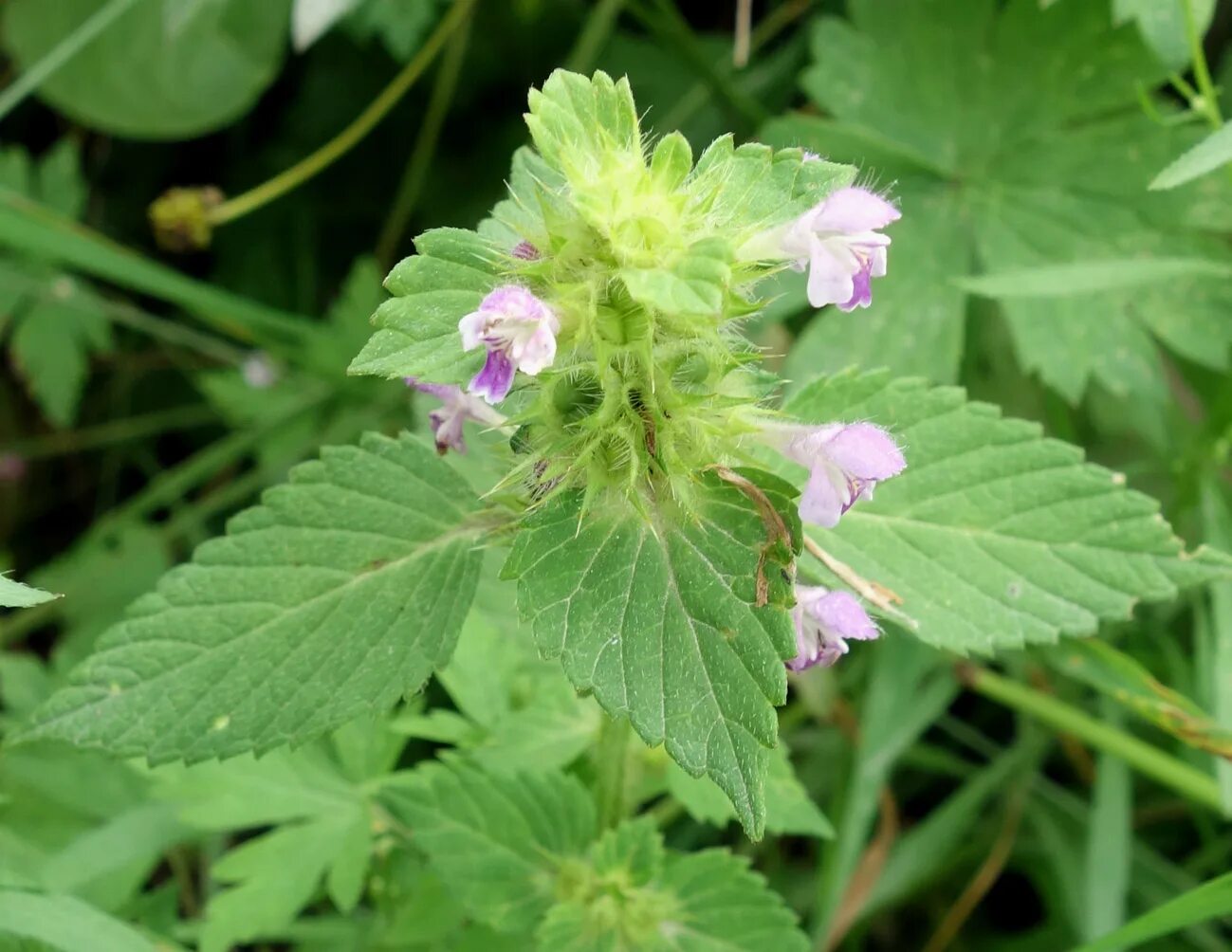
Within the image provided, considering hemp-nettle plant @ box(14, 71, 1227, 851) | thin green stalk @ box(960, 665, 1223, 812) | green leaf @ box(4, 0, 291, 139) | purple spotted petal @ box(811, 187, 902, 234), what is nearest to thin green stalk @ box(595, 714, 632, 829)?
hemp-nettle plant @ box(14, 71, 1227, 851)

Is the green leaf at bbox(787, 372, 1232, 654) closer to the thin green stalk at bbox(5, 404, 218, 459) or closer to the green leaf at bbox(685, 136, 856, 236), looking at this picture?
the green leaf at bbox(685, 136, 856, 236)

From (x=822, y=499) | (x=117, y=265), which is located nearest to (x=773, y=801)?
(x=822, y=499)

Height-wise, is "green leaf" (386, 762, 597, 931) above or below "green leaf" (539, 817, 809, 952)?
above

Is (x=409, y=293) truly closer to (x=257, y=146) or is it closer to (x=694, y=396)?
(x=694, y=396)

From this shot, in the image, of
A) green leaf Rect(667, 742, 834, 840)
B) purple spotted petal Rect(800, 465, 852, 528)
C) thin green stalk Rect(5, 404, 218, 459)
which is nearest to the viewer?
purple spotted petal Rect(800, 465, 852, 528)

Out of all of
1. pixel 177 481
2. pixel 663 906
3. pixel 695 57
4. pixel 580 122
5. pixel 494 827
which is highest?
pixel 695 57

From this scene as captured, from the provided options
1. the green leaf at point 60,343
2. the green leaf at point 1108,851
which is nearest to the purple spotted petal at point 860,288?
the green leaf at point 1108,851

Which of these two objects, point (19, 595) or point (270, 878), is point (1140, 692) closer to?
point (270, 878)

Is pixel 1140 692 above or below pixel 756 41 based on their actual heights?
below

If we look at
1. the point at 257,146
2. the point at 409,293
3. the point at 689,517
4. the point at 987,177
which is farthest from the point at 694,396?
the point at 257,146
